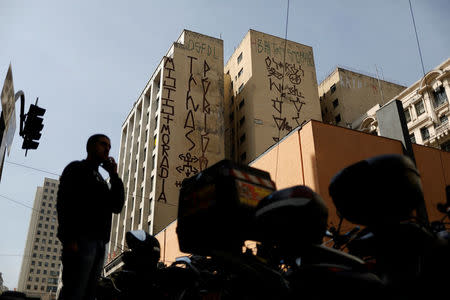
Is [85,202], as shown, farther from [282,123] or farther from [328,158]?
[282,123]

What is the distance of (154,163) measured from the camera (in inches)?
1374

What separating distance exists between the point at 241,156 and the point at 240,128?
3328 millimetres

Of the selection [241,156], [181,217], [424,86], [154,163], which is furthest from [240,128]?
[181,217]

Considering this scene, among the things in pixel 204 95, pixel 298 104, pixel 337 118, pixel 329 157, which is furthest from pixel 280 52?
pixel 329 157

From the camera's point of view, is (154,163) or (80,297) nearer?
(80,297)

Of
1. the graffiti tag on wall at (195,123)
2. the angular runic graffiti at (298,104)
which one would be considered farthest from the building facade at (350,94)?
the graffiti tag on wall at (195,123)

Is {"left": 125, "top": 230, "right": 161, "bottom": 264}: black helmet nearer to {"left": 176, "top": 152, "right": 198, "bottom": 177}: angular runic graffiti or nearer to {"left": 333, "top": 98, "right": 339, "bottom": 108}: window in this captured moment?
{"left": 176, "top": 152, "right": 198, "bottom": 177}: angular runic graffiti

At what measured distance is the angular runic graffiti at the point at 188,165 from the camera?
113 ft

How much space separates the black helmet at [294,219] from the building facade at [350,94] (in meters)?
43.2

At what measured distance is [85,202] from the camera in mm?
2881

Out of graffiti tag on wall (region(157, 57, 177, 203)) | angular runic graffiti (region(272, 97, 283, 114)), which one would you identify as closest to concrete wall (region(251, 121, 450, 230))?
graffiti tag on wall (region(157, 57, 177, 203))

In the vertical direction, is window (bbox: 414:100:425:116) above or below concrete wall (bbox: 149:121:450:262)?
above

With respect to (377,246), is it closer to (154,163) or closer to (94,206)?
(94,206)

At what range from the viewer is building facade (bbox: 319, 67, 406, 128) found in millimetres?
44969
